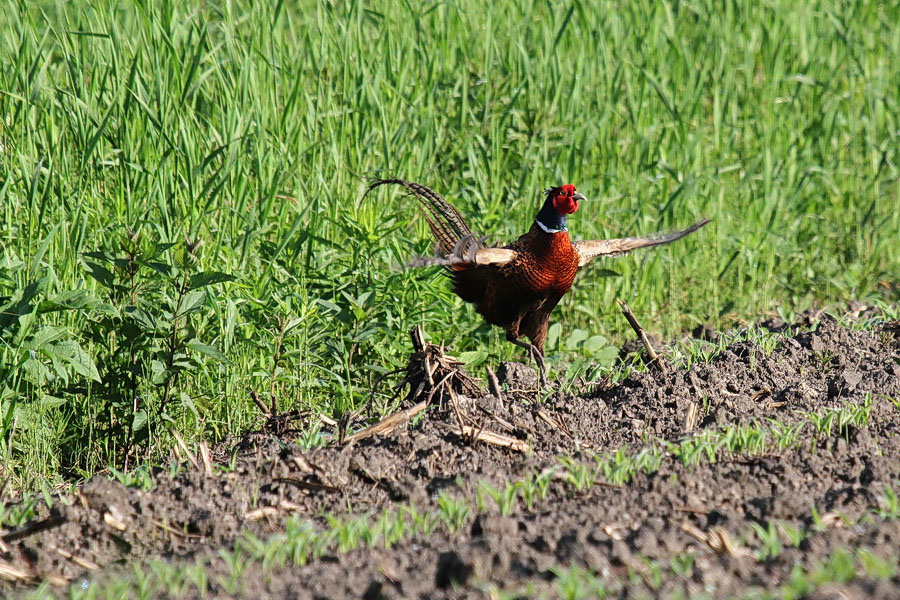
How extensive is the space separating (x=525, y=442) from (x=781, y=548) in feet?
3.36

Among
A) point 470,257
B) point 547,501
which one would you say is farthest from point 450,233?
point 547,501

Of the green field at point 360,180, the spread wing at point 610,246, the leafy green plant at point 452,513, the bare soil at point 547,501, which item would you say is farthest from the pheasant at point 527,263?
the leafy green plant at point 452,513

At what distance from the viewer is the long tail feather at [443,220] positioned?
4.51 meters

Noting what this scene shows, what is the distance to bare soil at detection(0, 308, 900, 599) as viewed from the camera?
6.86 feet

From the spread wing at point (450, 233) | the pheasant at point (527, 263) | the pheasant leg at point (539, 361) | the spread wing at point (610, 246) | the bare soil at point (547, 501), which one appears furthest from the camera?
the spread wing at point (610, 246)

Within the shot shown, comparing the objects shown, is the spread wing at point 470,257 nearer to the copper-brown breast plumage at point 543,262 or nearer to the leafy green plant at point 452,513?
the copper-brown breast plumage at point 543,262

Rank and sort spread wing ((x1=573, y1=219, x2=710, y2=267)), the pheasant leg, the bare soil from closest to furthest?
the bare soil
the pheasant leg
spread wing ((x1=573, y1=219, x2=710, y2=267))

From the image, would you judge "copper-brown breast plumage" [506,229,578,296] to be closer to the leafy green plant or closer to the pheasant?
the pheasant

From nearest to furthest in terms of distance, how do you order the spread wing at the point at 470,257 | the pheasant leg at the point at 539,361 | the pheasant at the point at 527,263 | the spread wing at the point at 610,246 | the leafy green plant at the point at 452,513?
the leafy green plant at the point at 452,513 < the spread wing at the point at 470,257 < the pheasant leg at the point at 539,361 < the pheasant at the point at 527,263 < the spread wing at the point at 610,246

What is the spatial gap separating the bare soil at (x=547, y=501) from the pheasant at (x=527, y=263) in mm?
733

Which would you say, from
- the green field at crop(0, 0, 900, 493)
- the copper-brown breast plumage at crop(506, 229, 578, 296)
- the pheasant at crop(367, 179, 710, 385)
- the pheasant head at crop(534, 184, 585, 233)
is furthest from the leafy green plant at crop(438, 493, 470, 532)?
the pheasant head at crop(534, 184, 585, 233)

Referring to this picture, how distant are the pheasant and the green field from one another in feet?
0.64

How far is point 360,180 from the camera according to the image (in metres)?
4.93

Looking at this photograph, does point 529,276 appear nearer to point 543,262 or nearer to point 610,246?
point 543,262
